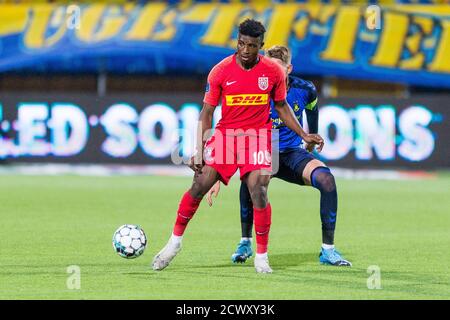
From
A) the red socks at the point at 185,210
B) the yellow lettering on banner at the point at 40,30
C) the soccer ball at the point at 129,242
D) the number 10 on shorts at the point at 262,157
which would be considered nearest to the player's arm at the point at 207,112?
the red socks at the point at 185,210

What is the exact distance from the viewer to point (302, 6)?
2572 cm

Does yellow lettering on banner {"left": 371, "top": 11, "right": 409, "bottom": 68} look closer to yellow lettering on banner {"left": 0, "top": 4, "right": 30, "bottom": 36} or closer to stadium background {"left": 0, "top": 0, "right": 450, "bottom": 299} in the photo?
stadium background {"left": 0, "top": 0, "right": 450, "bottom": 299}

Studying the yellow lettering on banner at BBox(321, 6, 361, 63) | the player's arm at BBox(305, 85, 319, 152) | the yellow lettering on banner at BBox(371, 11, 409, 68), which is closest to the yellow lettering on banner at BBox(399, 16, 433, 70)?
the yellow lettering on banner at BBox(371, 11, 409, 68)

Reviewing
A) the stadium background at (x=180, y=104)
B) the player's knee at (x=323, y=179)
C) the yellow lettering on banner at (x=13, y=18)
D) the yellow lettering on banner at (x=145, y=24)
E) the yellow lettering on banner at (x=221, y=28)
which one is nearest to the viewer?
the player's knee at (x=323, y=179)

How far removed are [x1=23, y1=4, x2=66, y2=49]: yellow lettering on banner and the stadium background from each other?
0.03 m

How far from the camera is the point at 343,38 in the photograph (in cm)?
2536

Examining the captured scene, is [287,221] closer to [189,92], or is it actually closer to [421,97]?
[421,97]

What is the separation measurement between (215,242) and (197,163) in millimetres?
2659

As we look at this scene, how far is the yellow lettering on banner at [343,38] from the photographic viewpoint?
2536 centimetres

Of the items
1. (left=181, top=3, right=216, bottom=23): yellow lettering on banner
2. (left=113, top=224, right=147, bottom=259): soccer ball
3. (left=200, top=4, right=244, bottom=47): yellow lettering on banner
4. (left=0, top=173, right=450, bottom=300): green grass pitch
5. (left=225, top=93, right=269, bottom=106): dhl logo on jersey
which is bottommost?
(left=0, top=173, right=450, bottom=300): green grass pitch

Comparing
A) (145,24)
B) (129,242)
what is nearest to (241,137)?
(129,242)

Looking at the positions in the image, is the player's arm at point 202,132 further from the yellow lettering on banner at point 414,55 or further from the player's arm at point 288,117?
the yellow lettering on banner at point 414,55

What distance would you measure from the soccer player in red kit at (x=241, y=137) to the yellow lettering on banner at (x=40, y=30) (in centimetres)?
1698

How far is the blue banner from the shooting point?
25156 mm
